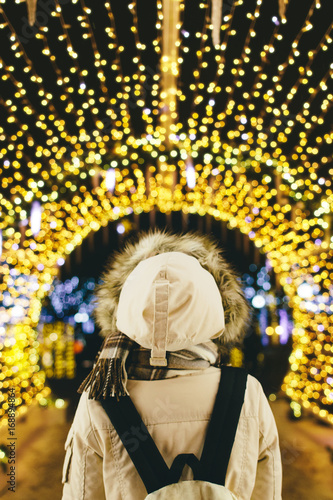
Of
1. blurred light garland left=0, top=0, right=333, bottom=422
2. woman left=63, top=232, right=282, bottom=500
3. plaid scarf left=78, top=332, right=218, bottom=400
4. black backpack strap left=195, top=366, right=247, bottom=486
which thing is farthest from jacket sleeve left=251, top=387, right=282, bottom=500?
blurred light garland left=0, top=0, right=333, bottom=422

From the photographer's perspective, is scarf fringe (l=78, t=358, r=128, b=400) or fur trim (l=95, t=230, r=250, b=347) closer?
scarf fringe (l=78, t=358, r=128, b=400)

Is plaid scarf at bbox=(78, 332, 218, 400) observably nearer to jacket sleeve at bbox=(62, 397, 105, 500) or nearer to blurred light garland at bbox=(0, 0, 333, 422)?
jacket sleeve at bbox=(62, 397, 105, 500)

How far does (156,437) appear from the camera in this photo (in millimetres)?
999

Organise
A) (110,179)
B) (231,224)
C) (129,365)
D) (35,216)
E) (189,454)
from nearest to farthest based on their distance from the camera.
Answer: (189,454) < (129,365) < (35,216) < (110,179) < (231,224)

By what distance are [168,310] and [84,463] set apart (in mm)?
559

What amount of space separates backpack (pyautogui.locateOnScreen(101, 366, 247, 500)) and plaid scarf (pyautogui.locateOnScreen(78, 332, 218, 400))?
0.06 meters

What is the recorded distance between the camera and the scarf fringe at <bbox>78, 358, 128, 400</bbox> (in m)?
0.96

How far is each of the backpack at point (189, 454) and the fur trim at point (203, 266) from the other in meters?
0.32

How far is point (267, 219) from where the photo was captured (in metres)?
4.94

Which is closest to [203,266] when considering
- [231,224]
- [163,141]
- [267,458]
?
[267,458]

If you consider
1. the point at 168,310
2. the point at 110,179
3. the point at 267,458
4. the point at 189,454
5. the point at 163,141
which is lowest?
the point at 267,458

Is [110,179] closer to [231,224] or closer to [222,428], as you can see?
[231,224]

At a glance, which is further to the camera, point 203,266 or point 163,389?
point 203,266

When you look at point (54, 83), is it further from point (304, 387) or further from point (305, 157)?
point (304, 387)
